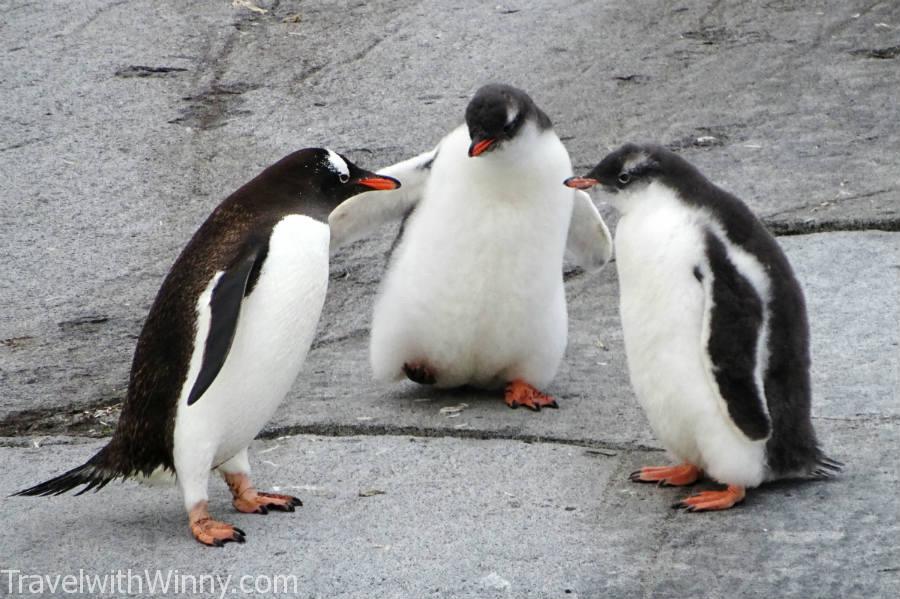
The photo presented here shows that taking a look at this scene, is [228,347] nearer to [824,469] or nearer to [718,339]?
[718,339]

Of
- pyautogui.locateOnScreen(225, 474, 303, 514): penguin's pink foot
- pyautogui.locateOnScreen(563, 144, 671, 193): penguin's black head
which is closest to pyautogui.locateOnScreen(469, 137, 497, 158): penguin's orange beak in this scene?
pyautogui.locateOnScreen(563, 144, 671, 193): penguin's black head

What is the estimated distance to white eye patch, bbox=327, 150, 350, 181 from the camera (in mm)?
3738

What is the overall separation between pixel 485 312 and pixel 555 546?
1236 millimetres

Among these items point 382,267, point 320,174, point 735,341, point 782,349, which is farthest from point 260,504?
point 382,267

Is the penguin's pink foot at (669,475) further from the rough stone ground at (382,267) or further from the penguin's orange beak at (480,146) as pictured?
the penguin's orange beak at (480,146)

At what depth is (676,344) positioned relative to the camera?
3.61m

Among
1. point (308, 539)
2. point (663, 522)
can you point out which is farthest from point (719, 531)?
point (308, 539)

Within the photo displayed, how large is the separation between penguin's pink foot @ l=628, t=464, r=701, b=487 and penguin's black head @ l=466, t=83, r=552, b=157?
42.2 inches

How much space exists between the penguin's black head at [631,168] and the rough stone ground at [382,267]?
82cm

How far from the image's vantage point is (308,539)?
11.3 feet

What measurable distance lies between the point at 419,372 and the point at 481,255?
0.50 metres

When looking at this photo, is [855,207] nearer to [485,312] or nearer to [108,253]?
[485,312]

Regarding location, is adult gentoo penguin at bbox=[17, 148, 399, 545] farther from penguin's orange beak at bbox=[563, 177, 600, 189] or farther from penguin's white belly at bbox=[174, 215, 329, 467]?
penguin's orange beak at bbox=[563, 177, 600, 189]

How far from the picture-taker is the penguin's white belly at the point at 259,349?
3426mm
